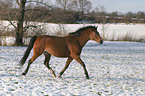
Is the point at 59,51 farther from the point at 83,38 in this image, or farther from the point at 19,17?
the point at 19,17

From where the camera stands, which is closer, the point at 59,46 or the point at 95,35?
the point at 59,46

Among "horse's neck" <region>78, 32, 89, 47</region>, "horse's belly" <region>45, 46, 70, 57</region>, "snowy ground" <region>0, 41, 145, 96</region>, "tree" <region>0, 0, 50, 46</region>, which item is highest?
"tree" <region>0, 0, 50, 46</region>

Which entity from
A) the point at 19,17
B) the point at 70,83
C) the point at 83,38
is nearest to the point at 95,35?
the point at 83,38

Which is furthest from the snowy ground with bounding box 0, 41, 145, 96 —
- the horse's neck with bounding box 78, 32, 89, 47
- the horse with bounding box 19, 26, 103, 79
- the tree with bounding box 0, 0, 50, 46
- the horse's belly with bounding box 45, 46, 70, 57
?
the tree with bounding box 0, 0, 50, 46

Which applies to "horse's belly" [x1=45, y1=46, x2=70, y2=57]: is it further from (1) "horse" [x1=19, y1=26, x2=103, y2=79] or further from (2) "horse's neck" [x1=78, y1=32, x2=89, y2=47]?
(2) "horse's neck" [x1=78, y1=32, x2=89, y2=47]

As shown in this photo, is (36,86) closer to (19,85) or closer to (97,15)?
(19,85)

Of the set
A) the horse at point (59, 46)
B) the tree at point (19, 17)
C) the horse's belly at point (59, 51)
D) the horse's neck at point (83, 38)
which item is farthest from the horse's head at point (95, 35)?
the tree at point (19, 17)

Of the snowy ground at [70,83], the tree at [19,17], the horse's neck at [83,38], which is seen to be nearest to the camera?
the snowy ground at [70,83]

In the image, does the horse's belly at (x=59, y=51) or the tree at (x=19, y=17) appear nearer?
the horse's belly at (x=59, y=51)

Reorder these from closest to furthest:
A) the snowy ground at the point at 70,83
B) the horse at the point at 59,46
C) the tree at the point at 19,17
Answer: the snowy ground at the point at 70,83 < the horse at the point at 59,46 < the tree at the point at 19,17

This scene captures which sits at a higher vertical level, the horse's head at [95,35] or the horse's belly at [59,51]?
the horse's head at [95,35]

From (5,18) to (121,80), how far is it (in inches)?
427

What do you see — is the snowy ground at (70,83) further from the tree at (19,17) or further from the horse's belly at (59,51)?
the tree at (19,17)

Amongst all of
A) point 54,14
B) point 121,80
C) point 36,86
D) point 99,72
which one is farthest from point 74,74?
point 54,14
